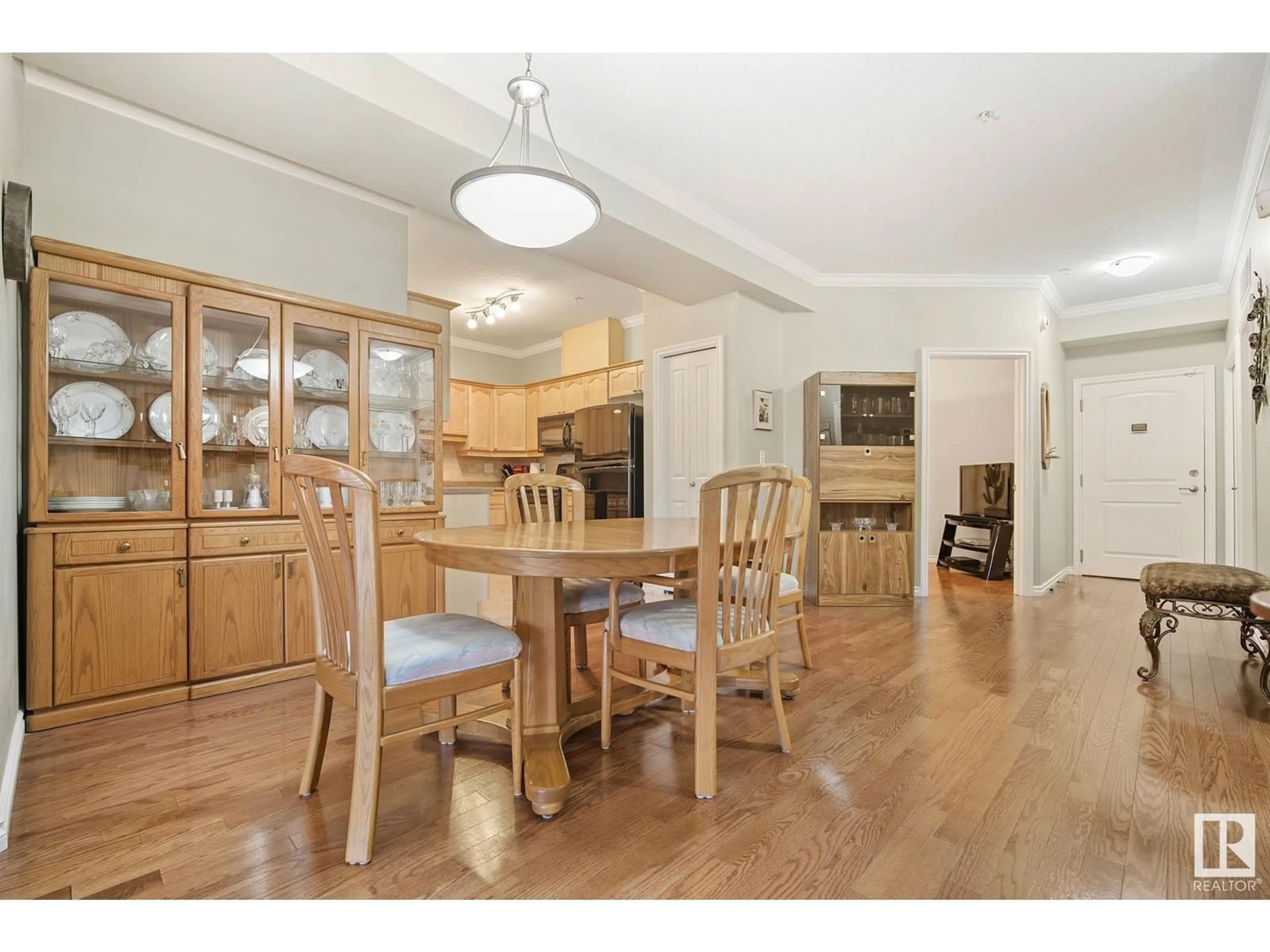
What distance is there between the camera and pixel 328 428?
3074mm

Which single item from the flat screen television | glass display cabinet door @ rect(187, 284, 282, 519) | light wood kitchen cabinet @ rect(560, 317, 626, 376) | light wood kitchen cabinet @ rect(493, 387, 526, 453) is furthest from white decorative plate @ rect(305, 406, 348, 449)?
the flat screen television

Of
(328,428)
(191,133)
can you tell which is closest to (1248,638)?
(328,428)

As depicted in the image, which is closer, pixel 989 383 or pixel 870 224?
pixel 870 224

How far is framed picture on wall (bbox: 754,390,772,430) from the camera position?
15.5 ft

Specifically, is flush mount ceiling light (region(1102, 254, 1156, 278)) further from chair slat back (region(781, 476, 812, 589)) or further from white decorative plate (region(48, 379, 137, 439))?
white decorative plate (region(48, 379, 137, 439))

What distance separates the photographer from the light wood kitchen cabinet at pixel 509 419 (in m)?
7.29

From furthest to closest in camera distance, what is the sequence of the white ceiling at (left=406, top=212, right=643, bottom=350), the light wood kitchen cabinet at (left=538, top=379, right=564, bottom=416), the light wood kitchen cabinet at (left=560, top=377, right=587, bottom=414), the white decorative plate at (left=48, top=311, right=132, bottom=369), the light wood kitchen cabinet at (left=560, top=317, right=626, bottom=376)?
the light wood kitchen cabinet at (left=538, top=379, right=564, bottom=416) < the light wood kitchen cabinet at (left=560, top=377, right=587, bottom=414) < the light wood kitchen cabinet at (left=560, top=317, right=626, bottom=376) < the white ceiling at (left=406, top=212, right=643, bottom=350) < the white decorative plate at (left=48, top=311, right=132, bottom=369)

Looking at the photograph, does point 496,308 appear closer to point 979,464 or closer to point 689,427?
point 689,427

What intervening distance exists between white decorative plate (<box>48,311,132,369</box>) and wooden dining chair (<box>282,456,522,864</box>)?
5.22 ft

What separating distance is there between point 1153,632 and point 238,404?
4.41 meters

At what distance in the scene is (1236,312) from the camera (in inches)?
175
